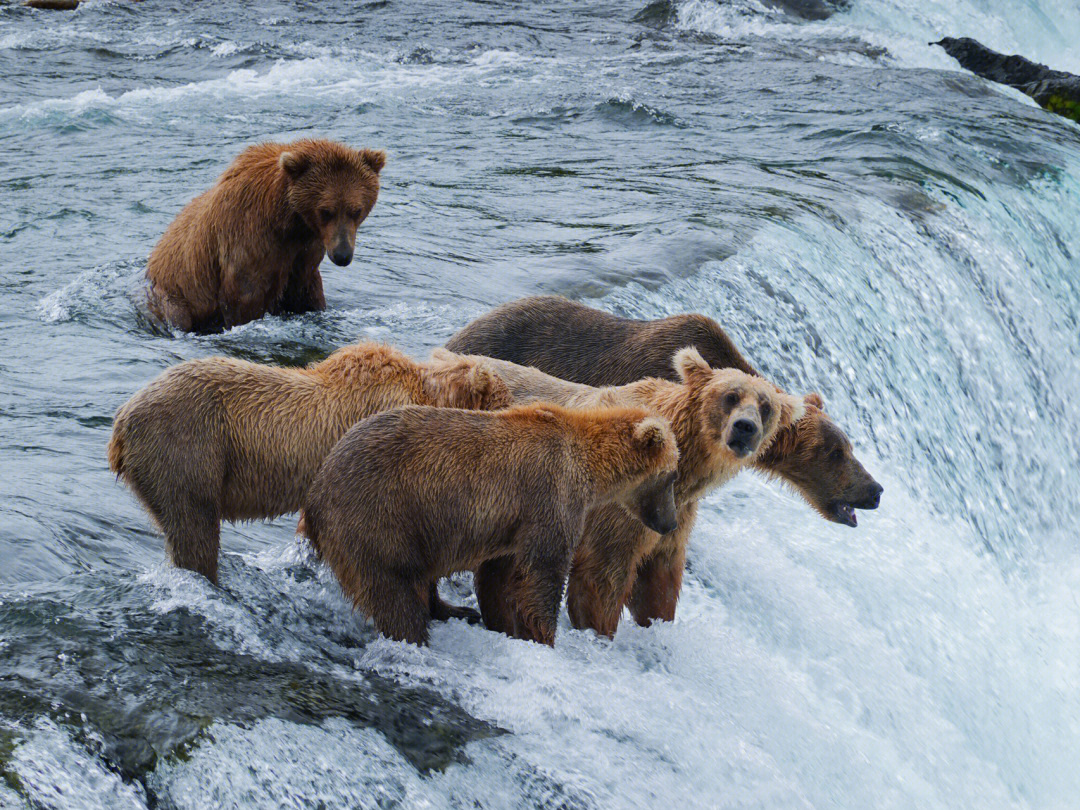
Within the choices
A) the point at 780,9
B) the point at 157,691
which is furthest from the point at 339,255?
the point at 780,9

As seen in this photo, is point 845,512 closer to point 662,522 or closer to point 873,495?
point 873,495

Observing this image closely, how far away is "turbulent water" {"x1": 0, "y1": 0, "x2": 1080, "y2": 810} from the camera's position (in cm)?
387

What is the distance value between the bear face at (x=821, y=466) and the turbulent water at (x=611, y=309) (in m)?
0.53

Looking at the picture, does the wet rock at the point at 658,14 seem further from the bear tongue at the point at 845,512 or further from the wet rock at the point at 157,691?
the wet rock at the point at 157,691

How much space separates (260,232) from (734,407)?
11.4ft

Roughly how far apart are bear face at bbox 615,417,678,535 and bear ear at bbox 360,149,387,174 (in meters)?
3.39

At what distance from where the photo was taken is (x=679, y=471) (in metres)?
5.10

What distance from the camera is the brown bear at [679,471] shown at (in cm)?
489

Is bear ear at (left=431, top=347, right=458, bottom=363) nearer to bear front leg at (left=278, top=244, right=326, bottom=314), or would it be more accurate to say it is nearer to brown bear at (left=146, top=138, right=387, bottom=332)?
brown bear at (left=146, top=138, right=387, bottom=332)

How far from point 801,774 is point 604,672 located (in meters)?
0.83

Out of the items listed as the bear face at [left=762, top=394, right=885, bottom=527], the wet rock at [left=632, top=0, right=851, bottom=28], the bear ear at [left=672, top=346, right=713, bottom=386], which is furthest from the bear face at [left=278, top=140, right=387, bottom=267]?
the wet rock at [left=632, top=0, right=851, bottom=28]

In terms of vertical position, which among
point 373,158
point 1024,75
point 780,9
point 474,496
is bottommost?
point 474,496

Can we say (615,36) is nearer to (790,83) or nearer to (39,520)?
(790,83)

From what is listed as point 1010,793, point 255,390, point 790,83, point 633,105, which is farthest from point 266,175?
point 790,83
